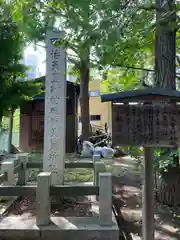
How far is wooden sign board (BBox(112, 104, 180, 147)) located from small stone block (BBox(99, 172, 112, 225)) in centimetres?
96

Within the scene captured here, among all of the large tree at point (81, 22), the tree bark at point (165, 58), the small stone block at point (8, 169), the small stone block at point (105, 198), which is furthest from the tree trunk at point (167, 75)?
the small stone block at point (8, 169)

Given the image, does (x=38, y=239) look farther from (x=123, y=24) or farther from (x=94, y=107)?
(x=94, y=107)

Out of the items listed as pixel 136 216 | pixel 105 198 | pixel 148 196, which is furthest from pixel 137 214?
pixel 148 196

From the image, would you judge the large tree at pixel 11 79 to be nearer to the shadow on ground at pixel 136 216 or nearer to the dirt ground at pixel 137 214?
the dirt ground at pixel 137 214

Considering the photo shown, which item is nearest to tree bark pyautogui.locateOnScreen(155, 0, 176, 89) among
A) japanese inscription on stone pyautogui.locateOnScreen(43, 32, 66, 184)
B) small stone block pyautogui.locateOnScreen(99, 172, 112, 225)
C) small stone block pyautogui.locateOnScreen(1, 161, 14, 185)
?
japanese inscription on stone pyautogui.locateOnScreen(43, 32, 66, 184)

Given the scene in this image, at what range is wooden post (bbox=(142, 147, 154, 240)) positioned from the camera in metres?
3.06

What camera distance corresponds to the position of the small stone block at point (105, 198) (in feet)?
12.2

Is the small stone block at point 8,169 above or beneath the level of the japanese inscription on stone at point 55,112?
beneath

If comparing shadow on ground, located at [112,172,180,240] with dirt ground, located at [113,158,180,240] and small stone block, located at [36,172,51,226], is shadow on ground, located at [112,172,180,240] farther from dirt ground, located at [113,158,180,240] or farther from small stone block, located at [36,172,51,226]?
small stone block, located at [36,172,51,226]

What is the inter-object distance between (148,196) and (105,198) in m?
0.83

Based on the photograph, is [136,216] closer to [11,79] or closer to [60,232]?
[60,232]

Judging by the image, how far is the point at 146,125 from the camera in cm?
299

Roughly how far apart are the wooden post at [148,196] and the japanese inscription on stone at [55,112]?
240 centimetres

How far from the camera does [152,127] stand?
2.98 m
